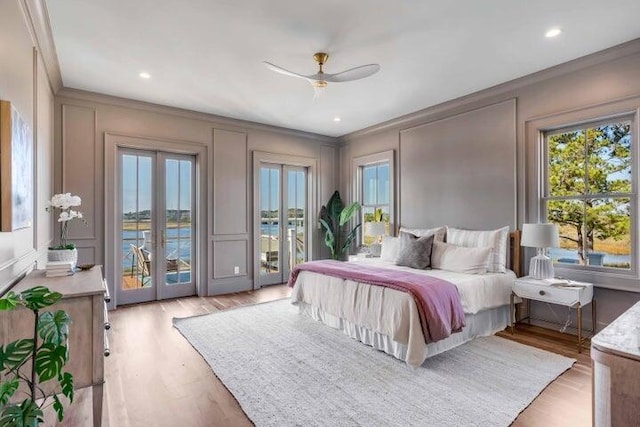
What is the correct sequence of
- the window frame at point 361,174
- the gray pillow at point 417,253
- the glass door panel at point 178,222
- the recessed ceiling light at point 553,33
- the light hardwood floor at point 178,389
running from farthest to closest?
the window frame at point 361,174 < the glass door panel at point 178,222 < the gray pillow at point 417,253 < the recessed ceiling light at point 553,33 < the light hardwood floor at point 178,389

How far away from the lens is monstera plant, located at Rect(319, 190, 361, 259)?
6141mm

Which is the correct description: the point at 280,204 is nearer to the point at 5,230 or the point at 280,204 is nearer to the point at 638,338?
the point at 5,230

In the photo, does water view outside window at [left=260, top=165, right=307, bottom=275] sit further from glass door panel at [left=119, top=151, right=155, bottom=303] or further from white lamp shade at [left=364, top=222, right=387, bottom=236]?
glass door panel at [left=119, top=151, right=155, bottom=303]

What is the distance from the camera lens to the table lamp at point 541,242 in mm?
3240

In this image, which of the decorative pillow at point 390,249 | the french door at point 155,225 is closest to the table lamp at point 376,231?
the decorative pillow at point 390,249

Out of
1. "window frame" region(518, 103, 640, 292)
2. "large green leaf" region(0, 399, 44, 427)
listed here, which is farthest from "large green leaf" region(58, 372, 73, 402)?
"window frame" region(518, 103, 640, 292)

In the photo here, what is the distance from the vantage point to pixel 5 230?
1.69m

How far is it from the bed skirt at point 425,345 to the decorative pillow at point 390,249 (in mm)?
1311

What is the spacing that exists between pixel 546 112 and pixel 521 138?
35 cm

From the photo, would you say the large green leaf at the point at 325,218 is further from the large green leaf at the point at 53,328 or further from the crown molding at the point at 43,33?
the large green leaf at the point at 53,328

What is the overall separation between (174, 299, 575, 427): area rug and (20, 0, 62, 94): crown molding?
2956mm

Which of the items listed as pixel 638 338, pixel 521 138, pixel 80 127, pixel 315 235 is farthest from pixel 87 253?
pixel 521 138

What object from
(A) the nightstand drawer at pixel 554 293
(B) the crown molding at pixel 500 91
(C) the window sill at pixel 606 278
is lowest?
(A) the nightstand drawer at pixel 554 293

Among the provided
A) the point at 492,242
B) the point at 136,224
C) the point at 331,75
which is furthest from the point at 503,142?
the point at 136,224
